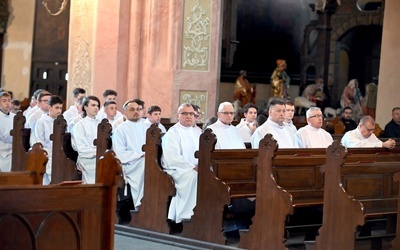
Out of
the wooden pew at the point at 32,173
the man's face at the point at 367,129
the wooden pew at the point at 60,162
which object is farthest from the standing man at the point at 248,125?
the wooden pew at the point at 32,173

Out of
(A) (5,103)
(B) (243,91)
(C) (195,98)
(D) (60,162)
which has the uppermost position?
(B) (243,91)

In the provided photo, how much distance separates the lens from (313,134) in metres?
11.0

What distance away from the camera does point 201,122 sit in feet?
43.5

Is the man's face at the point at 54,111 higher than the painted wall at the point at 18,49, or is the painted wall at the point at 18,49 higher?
the painted wall at the point at 18,49

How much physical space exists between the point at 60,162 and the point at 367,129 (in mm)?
3764

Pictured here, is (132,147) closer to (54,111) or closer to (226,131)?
(226,131)

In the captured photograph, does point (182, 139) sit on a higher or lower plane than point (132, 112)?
lower

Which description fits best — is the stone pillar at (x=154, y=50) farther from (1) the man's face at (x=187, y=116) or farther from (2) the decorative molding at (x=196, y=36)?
(1) the man's face at (x=187, y=116)

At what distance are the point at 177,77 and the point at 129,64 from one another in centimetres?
93

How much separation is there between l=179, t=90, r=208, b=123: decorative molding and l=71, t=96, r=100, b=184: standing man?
2.78 meters

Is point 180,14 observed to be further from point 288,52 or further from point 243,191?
point 288,52

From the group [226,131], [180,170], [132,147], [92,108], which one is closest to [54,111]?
[92,108]

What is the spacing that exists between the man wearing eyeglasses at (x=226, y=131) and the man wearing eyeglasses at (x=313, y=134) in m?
0.88

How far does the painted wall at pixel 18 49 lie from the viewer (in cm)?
2098
